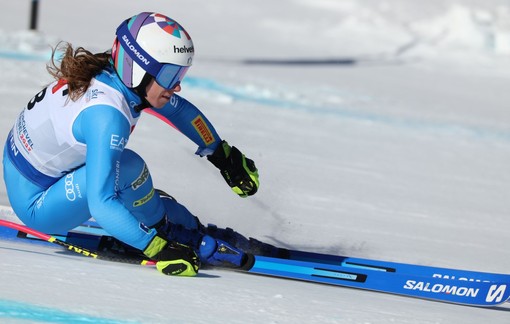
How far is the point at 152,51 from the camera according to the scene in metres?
3.82

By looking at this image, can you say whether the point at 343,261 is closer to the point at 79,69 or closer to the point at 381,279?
the point at 381,279

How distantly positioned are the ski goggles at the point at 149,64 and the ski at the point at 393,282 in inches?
44.0

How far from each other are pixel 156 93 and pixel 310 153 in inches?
Answer: 158

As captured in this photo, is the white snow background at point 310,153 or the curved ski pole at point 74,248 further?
the curved ski pole at point 74,248

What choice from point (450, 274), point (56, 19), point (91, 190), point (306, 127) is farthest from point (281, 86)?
point (91, 190)

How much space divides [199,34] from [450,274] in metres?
9.58

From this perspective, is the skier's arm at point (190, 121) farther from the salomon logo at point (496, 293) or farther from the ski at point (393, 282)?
the salomon logo at point (496, 293)

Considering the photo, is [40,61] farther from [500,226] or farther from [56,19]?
[500,226]

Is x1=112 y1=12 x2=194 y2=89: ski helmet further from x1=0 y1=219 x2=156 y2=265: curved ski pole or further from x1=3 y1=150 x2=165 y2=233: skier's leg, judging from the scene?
x1=0 y1=219 x2=156 y2=265: curved ski pole

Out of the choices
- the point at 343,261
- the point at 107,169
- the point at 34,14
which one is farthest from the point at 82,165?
the point at 34,14

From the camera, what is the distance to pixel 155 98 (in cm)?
398

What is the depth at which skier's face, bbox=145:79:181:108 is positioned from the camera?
3.94 m

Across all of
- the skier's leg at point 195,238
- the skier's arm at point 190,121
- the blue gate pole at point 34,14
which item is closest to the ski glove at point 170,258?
the skier's leg at point 195,238

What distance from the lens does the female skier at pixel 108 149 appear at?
3701mm
